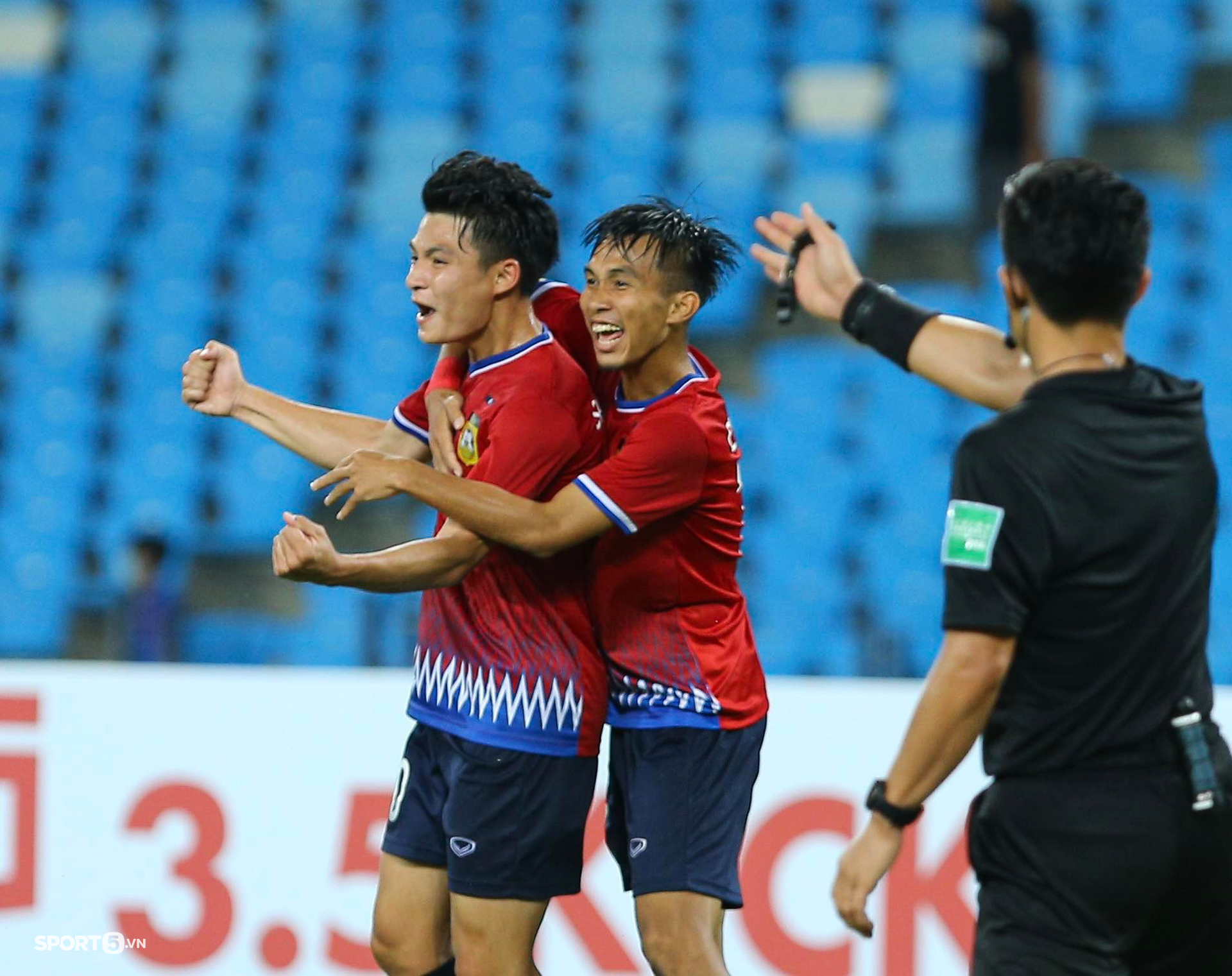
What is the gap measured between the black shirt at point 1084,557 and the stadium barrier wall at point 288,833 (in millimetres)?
2245

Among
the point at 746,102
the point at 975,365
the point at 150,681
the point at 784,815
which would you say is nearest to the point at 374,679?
the point at 150,681

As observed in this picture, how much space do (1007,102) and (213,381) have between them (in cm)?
525

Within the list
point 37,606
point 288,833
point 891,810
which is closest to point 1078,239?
point 891,810

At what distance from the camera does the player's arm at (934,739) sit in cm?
233

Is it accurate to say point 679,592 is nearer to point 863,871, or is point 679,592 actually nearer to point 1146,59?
point 863,871

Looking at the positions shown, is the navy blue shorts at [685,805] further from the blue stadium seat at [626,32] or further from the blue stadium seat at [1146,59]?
the blue stadium seat at [626,32]

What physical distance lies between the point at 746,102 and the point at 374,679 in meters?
4.81

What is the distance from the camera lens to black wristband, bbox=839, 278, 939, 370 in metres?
2.74

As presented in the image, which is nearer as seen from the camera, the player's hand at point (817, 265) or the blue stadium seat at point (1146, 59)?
the player's hand at point (817, 265)

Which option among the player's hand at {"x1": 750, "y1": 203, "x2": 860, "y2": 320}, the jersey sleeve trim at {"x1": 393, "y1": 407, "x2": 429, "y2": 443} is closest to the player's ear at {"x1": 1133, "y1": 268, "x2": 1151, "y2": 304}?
the player's hand at {"x1": 750, "y1": 203, "x2": 860, "y2": 320}

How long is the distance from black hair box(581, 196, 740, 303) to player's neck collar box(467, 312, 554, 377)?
0.73ft

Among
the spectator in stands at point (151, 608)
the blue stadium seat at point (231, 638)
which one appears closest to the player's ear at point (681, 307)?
the spectator in stands at point (151, 608)

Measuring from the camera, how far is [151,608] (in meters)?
6.63

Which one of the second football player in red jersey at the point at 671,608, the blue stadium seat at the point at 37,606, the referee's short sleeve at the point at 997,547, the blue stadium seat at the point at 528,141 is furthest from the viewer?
the blue stadium seat at the point at 528,141
